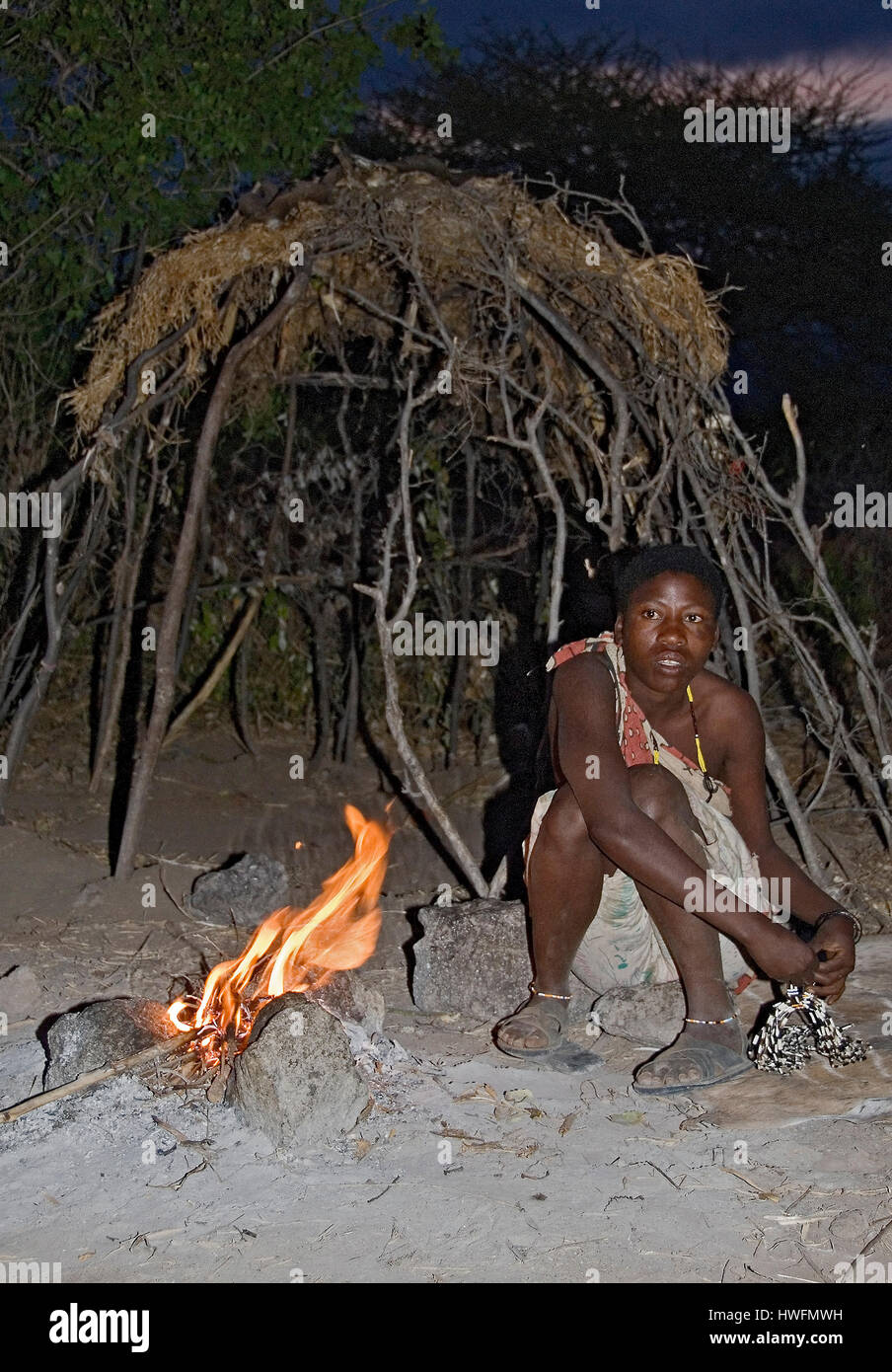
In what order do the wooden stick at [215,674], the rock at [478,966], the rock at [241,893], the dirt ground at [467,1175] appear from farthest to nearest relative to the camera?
the wooden stick at [215,674]
the rock at [241,893]
the rock at [478,966]
the dirt ground at [467,1175]

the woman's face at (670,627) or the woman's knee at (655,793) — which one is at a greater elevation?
the woman's face at (670,627)

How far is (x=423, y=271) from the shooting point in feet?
15.8

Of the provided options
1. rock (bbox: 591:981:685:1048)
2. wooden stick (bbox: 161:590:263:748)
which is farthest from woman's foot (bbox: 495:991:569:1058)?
wooden stick (bbox: 161:590:263:748)

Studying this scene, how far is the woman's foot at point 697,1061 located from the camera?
3199 millimetres

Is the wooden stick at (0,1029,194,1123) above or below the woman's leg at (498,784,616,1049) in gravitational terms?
below

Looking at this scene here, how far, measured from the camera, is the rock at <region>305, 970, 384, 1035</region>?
339cm

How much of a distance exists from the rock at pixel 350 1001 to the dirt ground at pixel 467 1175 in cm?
13

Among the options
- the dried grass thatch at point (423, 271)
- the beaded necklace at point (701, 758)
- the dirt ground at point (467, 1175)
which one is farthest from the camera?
the dried grass thatch at point (423, 271)

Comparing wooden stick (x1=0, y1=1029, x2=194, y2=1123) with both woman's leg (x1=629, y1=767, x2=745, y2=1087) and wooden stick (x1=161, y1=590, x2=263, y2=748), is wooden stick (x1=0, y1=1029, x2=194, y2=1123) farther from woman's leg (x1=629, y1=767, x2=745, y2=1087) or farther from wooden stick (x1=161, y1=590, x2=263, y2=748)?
wooden stick (x1=161, y1=590, x2=263, y2=748)

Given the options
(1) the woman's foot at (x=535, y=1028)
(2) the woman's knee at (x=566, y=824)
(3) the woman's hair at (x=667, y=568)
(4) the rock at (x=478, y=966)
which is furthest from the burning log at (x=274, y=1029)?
(3) the woman's hair at (x=667, y=568)

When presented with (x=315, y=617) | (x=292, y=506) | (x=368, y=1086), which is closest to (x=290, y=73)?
(x=292, y=506)

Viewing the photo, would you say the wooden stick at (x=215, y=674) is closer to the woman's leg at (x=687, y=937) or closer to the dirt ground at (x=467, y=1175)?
the dirt ground at (x=467, y=1175)

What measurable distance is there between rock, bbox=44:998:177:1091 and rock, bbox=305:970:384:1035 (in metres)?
0.40

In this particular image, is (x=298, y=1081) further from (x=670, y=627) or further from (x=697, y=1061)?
(x=670, y=627)
